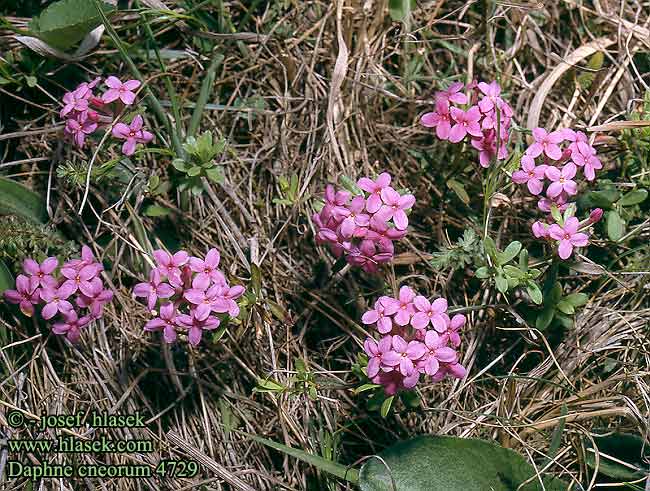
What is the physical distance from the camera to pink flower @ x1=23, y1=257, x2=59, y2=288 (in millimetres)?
2533

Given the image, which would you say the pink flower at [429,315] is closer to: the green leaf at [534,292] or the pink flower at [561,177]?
the green leaf at [534,292]

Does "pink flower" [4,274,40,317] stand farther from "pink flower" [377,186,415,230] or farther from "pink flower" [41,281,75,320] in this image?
"pink flower" [377,186,415,230]

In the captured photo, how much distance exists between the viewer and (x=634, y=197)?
2.65 meters

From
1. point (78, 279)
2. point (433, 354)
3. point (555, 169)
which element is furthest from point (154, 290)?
point (555, 169)

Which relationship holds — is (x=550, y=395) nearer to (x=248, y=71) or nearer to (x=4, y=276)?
(x=248, y=71)

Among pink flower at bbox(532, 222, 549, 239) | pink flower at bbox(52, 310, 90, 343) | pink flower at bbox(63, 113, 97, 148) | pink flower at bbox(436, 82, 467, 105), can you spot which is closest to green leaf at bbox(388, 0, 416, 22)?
pink flower at bbox(436, 82, 467, 105)

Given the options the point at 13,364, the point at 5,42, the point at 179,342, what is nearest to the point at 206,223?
the point at 179,342

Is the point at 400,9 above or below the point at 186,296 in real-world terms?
above

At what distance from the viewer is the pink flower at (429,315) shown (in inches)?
92.6

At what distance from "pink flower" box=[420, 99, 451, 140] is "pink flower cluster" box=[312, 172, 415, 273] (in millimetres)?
281

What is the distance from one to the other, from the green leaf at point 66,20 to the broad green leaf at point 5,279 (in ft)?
2.87

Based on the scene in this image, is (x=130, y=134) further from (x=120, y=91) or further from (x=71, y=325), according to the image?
(x=71, y=325)

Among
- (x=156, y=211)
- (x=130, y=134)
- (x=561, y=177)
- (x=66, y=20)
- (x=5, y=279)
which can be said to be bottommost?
(x=5, y=279)

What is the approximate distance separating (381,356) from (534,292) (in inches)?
24.0
